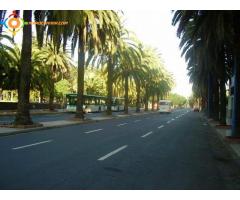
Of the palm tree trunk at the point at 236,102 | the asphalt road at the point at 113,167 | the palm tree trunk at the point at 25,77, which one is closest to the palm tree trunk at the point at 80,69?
the palm tree trunk at the point at 25,77

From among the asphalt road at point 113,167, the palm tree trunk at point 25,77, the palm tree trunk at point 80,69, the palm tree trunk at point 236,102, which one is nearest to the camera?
the asphalt road at point 113,167

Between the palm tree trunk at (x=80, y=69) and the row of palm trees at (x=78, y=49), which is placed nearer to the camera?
the row of palm trees at (x=78, y=49)

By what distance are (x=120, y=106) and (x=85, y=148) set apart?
66.0m

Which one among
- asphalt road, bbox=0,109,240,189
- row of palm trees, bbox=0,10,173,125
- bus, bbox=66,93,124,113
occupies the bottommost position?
asphalt road, bbox=0,109,240,189

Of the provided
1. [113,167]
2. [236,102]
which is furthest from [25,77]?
[113,167]

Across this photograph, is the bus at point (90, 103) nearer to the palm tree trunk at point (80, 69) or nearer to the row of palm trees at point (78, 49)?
the row of palm trees at point (78, 49)

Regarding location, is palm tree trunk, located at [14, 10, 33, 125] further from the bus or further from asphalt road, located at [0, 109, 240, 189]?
the bus

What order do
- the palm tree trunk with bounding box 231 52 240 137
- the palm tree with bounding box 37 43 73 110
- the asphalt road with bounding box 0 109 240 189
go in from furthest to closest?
1. the palm tree with bounding box 37 43 73 110
2. the palm tree trunk with bounding box 231 52 240 137
3. the asphalt road with bounding box 0 109 240 189

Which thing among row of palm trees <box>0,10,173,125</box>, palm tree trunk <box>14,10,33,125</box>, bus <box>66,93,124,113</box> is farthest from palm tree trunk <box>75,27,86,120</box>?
bus <box>66,93,124,113</box>

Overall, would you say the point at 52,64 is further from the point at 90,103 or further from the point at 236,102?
the point at 236,102

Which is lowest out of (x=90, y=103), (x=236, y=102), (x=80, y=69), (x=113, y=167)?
(x=113, y=167)

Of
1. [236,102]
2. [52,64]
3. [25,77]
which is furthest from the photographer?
[52,64]
